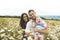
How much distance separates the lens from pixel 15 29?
246cm

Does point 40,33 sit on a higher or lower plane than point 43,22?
lower

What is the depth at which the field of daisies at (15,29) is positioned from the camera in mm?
2418

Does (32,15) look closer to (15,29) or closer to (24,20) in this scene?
(24,20)

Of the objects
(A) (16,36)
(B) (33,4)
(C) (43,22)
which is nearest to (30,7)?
(B) (33,4)

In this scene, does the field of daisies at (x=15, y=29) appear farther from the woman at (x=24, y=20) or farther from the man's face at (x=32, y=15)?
the man's face at (x=32, y=15)

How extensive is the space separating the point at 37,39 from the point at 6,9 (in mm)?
612

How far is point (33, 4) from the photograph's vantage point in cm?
258

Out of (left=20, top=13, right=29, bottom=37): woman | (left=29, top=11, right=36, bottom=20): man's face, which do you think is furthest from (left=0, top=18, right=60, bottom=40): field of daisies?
(left=29, top=11, right=36, bottom=20): man's face

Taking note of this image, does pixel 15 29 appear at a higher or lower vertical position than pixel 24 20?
lower

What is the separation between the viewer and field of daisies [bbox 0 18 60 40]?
95.2 inches

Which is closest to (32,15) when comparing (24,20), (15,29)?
(24,20)

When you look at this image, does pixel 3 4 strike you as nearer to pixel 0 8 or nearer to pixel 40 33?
pixel 0 8

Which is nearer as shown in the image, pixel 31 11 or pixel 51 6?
pixel 31 11

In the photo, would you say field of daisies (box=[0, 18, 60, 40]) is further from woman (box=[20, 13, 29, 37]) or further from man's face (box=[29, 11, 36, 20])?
man's face (box=[29, 11, 36, 20])
